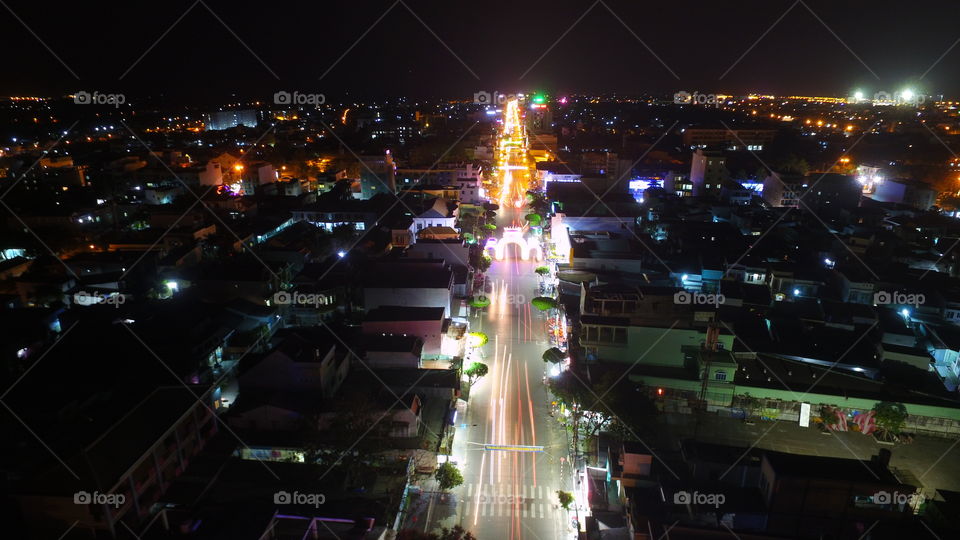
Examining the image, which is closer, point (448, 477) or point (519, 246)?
point (448, 477)

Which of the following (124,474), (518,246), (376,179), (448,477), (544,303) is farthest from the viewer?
(376,179)

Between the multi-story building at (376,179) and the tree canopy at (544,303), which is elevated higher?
the multi-story building at (376,179)

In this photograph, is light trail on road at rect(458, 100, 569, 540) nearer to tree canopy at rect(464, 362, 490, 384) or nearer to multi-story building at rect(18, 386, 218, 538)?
tree canopy at rect(464, 362, 490, 384)

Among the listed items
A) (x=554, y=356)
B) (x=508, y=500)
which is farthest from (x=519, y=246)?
(x=508, y=500)

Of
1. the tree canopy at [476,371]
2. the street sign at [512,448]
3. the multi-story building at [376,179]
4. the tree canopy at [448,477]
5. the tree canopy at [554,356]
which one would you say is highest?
the multi-story building at [376,179]

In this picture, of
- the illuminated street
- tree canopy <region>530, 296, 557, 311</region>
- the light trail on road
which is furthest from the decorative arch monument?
tree canopy <region>530, 296, 557, 311</region>

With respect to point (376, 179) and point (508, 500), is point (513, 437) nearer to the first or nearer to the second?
point (508, 500)

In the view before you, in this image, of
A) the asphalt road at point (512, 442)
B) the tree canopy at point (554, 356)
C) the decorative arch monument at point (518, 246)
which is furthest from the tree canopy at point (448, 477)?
the decorative arch monument at point (518, 246)

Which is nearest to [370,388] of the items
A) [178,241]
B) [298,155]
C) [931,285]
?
[178,241]

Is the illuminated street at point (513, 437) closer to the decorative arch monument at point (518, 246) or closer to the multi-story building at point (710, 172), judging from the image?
the decorative arch monument at point (518, 246)
